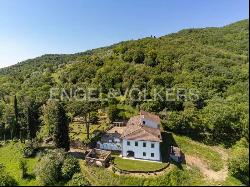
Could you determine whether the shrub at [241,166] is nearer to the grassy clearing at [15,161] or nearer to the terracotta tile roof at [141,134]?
the terracotta tile roof at [141,134]

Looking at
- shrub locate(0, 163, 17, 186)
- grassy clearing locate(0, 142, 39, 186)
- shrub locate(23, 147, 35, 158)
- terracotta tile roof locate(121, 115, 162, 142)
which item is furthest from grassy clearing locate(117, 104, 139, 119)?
shrub locate(0, 163, 17, 186)

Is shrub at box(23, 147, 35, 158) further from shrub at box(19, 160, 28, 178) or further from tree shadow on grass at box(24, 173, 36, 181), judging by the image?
tree shadow on grass at box(24, 173, 36, 181)

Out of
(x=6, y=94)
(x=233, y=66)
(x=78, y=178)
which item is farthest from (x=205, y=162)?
(x=6, y=94)

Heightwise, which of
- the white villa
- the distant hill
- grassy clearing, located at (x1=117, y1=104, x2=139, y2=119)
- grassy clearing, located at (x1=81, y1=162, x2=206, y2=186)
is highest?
the distant hill

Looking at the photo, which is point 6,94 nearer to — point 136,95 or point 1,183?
point 136,95

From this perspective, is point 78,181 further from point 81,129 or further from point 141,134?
point 81,129
